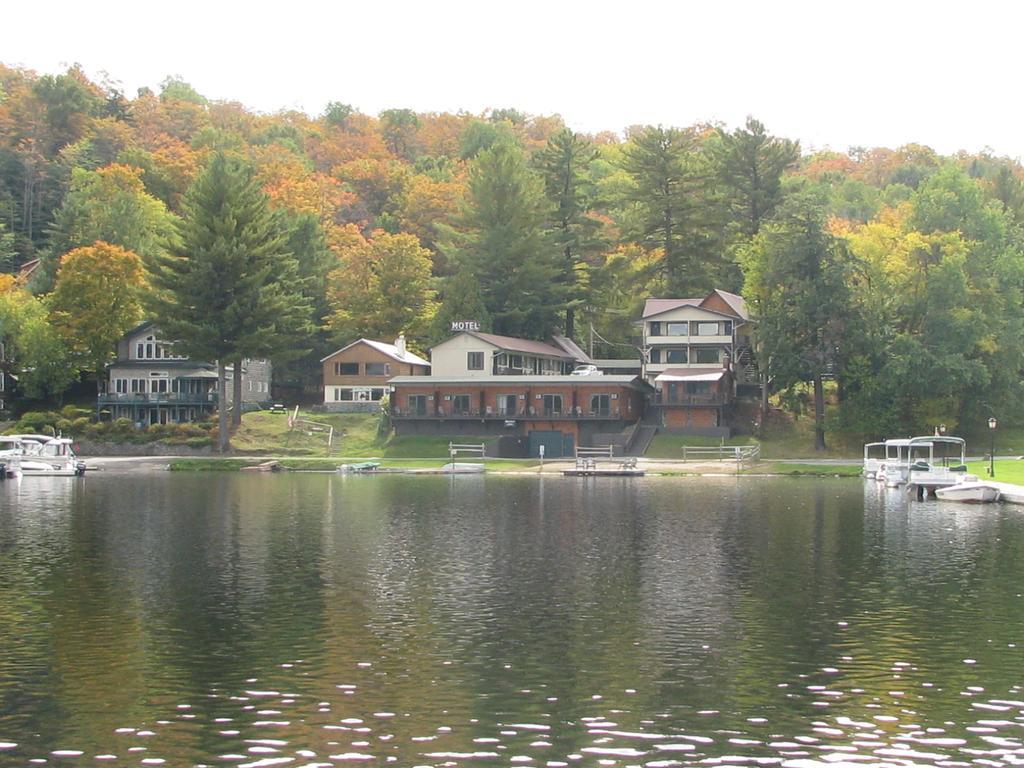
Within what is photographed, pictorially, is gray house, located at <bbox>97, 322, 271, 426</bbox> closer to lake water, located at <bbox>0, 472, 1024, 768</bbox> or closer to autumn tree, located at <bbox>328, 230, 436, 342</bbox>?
autumn tree, located at <bbox>328, 230, 436, 342</bbox>

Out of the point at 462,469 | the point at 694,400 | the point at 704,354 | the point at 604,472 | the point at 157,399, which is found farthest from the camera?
the point at 157,399

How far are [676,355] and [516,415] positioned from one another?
1496 cm

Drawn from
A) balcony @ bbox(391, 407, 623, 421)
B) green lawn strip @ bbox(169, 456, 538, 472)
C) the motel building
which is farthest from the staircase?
green lawn strip @ bbox(169, 456, 538, 472)

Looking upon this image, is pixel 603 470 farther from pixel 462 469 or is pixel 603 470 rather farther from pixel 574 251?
pixel 574 251

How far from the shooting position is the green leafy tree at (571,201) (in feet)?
382

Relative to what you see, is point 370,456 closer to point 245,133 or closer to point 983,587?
point 983,587

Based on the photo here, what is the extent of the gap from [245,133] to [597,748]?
625 feet

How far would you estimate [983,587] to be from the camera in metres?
33.3

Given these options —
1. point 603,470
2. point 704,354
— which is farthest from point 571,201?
point 603,470

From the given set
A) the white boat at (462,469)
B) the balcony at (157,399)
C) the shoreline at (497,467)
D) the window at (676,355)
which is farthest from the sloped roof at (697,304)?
the balcony at (157,399)

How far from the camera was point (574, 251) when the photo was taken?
11712 centimetres

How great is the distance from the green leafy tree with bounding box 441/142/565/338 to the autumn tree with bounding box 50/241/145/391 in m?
28.3

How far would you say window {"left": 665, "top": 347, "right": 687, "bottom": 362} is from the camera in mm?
102188

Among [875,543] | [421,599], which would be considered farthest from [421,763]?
[875,543]
